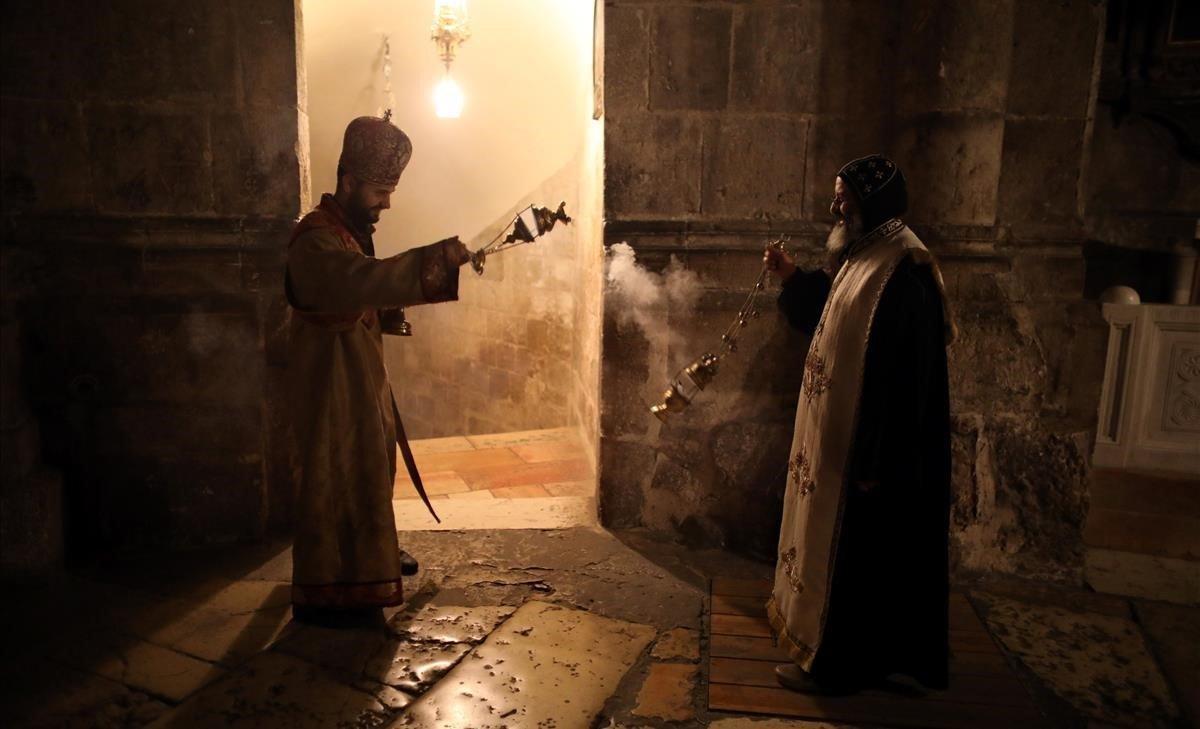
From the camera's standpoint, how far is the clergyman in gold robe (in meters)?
2.74

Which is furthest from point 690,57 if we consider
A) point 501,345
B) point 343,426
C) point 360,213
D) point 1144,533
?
point 501,345

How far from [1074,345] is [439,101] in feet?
16.3

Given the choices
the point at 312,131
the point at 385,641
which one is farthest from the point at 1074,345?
the point at 312,131

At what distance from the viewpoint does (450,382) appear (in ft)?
27.9

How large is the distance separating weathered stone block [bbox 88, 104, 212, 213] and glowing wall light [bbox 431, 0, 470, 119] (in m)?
3.18

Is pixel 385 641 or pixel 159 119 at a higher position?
pixel 159 119

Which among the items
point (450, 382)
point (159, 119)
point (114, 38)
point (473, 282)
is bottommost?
point (450, 382)

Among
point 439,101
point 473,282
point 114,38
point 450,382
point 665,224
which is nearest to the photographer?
point 114,38

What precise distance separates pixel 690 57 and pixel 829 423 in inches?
73.5

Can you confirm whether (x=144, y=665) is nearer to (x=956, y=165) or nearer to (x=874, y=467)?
(x=874, y=467)

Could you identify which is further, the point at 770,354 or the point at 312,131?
the point at 312,131

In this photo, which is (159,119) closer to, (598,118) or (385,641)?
(598,118)

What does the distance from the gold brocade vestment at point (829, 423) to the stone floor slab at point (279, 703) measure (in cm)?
138

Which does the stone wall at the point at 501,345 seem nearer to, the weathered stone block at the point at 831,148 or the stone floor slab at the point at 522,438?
the stone floor slab at the point at 522,438
